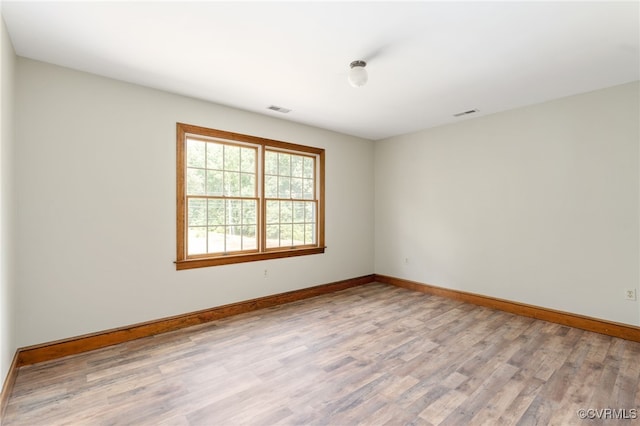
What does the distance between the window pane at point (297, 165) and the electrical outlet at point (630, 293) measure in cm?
430

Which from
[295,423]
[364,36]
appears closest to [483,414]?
[295,423]

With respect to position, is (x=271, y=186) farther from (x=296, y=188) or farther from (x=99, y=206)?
(x=99, y=206)

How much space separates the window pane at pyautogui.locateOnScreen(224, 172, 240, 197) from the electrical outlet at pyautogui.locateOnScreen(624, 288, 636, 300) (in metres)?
4.70

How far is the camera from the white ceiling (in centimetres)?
207

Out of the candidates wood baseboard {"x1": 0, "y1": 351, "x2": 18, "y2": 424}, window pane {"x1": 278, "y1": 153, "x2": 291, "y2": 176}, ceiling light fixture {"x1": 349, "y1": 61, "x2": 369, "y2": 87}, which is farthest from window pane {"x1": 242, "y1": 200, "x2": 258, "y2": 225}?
wood baseboard {"x1": 0, "y1": 351, "x2": 18, "y2": 424}

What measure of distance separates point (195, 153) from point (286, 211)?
5.25 ft

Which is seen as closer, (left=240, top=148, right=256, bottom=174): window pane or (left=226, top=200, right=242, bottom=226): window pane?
(left=226, top=200, right=242, bottom=226): window pane

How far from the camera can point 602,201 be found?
3400 millimetres

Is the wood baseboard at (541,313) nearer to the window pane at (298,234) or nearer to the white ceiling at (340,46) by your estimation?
the window pane at (298,234)

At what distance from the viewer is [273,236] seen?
178 inches

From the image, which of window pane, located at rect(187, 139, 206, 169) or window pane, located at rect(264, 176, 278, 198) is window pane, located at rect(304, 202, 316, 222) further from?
window pane, located at rect(187, 139, 206, 169)

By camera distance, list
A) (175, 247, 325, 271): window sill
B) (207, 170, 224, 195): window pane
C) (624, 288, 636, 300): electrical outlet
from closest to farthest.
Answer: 1. (624, 288, 636, 300): electrical outlet
2. (175, 247, 325, 271): window sill
3. (207, 170, 224, 195): window pane

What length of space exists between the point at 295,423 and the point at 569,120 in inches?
173

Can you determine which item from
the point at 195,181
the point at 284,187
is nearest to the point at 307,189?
the point at 284,187
